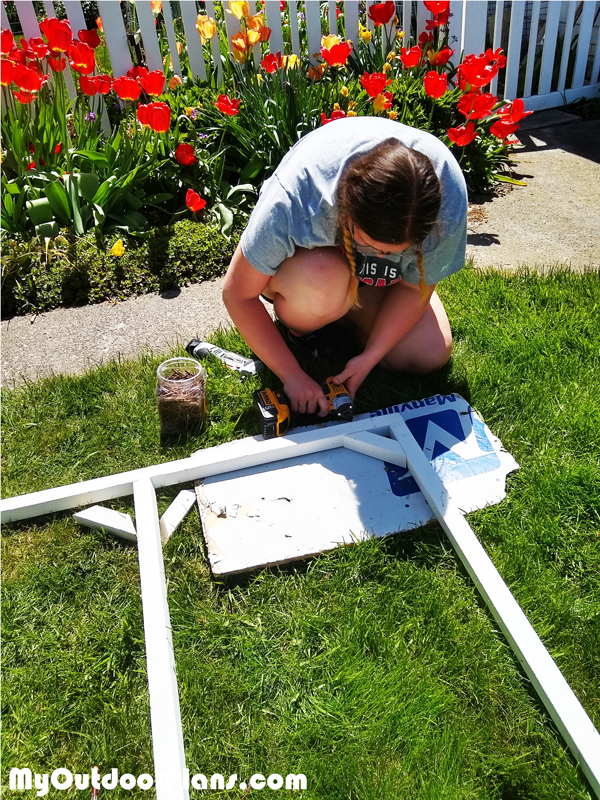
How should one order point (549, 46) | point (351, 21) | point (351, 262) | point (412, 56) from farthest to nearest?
point (549, 46) < point (351, 21) < point (412, 56) < point (351, 262)

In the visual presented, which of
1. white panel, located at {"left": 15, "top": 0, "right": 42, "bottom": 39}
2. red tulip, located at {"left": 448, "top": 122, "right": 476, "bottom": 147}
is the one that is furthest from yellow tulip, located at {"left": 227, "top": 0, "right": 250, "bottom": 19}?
red tulip, located at {"left": 448, "top": 122, "right": 476, "bottom": 147}

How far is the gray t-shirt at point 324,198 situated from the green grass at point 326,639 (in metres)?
0.69

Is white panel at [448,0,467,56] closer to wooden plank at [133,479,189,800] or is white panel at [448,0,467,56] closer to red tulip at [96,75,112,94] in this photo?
red tulip at [96,75,112,94]

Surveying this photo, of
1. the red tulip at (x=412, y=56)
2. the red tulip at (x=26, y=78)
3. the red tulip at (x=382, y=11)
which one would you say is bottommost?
the red tulip at (x=412, y=56)

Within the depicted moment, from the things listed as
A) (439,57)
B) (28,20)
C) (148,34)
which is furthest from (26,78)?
(439,57)

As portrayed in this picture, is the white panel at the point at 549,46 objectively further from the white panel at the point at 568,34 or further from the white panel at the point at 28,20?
the white panel at the point at 28,20

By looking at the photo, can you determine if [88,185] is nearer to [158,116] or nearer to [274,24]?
[158,116]

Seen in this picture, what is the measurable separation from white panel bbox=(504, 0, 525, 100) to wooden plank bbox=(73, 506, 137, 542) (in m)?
4.83

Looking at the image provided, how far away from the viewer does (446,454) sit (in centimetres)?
217

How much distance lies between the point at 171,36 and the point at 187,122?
0.89m

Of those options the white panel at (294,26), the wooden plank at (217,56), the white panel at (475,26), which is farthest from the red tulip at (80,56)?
the white panel at (475,26)

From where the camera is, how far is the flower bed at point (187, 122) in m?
3.29

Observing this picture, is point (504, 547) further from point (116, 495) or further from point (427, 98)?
point (427, 98)

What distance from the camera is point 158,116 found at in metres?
3.11
